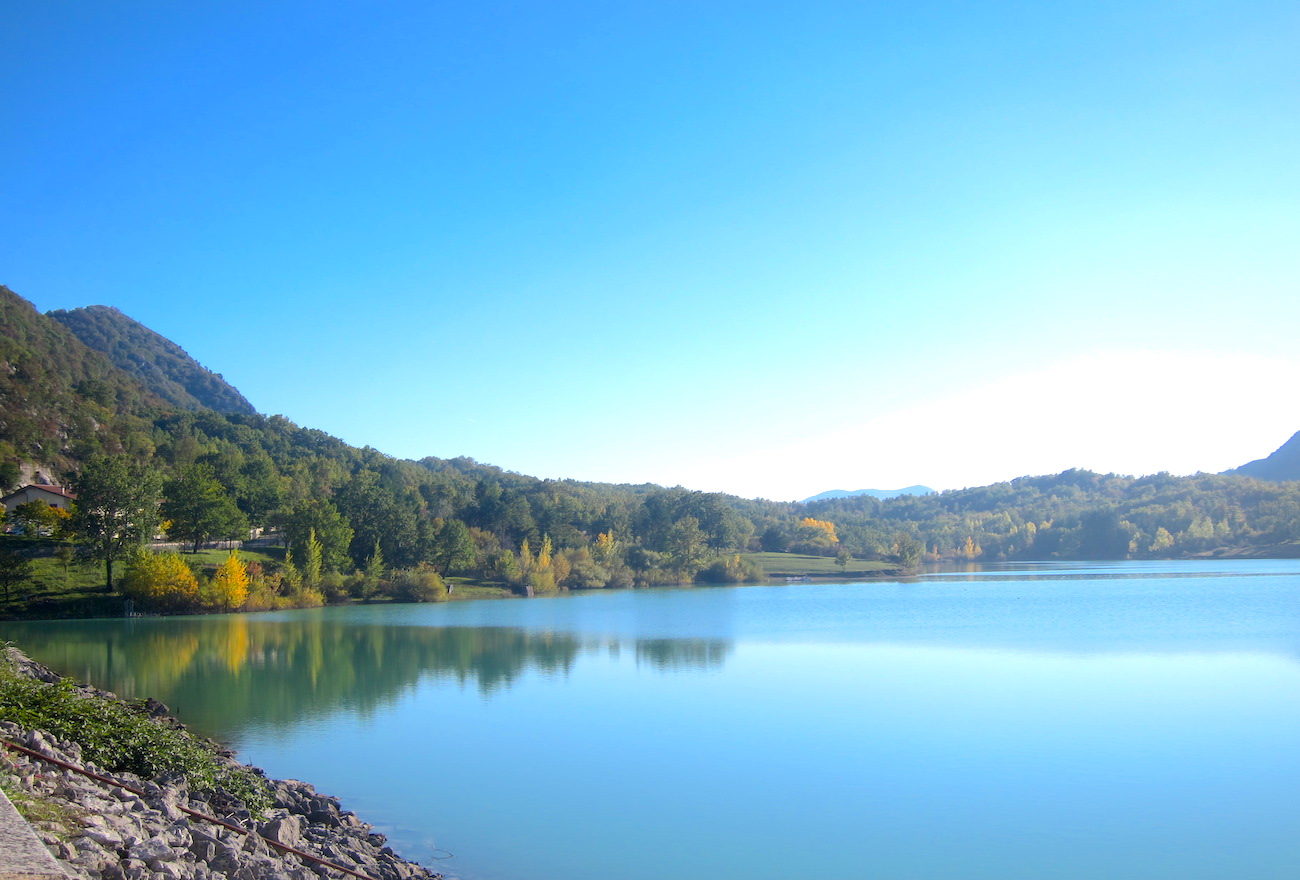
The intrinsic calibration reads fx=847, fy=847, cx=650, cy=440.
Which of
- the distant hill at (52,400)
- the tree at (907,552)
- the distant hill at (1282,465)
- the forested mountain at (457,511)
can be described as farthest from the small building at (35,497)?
the distant hill at (1282,465)

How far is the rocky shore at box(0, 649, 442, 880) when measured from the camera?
271 inches

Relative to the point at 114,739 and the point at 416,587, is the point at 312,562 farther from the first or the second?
the point at 114,739

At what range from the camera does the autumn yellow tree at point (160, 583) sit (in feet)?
164

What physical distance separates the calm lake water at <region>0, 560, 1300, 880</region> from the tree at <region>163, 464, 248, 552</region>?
23630 mm

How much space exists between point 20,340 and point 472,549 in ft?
244

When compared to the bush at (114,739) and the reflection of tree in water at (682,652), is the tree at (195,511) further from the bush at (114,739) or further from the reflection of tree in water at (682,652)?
the bush at (114,739)

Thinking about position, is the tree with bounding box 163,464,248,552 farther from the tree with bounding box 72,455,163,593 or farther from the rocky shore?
the rocky shore

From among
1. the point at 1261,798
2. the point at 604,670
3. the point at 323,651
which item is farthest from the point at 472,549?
the point at 1261,798

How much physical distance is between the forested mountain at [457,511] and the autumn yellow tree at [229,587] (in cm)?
514

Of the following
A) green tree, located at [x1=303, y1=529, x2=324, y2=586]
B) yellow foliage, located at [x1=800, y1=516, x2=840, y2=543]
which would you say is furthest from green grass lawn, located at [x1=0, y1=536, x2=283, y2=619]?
yellow foliage, located at [x1=800, y1=516, x2=840, y2=543]

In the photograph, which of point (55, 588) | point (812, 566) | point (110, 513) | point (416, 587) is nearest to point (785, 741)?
point (110, 513)

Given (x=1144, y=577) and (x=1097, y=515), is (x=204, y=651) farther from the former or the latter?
(x=1097, y=515)

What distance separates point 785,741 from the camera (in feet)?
58.2

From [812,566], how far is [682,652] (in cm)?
7663
